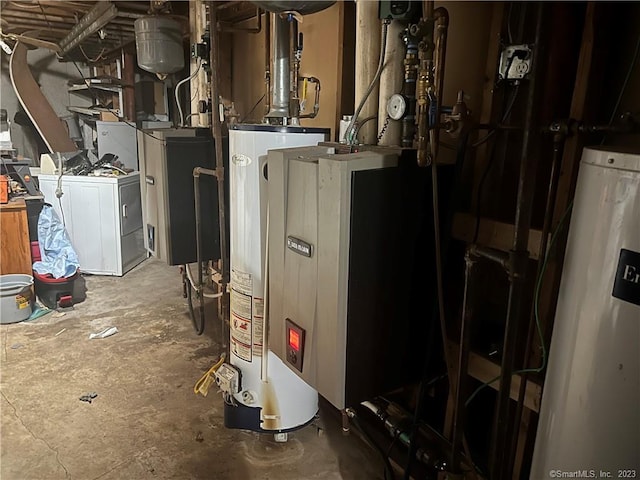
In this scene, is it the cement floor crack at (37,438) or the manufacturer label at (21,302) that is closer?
the cement floor crack at (37,438)

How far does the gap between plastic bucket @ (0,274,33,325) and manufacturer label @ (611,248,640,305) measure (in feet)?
11.7

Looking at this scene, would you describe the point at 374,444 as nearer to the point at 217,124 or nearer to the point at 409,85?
the point at 409,85

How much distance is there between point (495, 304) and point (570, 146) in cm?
60

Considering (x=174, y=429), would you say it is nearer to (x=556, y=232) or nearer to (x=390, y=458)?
(x=390, y=458)

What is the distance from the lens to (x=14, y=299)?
3.29 m

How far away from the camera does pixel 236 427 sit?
213 cm

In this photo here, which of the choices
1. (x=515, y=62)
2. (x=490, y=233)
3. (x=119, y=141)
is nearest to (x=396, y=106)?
(x=515, y=62)

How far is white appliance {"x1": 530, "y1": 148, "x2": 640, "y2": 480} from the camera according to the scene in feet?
2.90

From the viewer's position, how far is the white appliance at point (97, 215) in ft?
13.6

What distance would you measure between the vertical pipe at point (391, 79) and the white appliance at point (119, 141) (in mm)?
3855

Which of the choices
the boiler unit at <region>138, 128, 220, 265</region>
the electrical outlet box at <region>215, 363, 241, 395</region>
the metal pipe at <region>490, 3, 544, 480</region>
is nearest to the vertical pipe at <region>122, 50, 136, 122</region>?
the boiler unit at <region>138, 128, 220, 265</region>

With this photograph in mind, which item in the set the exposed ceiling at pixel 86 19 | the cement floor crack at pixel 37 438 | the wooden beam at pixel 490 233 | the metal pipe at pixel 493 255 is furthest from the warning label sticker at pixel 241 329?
the exposed ceiling at pixel 86 19

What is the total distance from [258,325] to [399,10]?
4.24ft

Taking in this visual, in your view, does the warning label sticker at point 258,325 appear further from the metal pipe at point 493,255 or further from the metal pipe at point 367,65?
Result: the metal pipe at point 493,255
